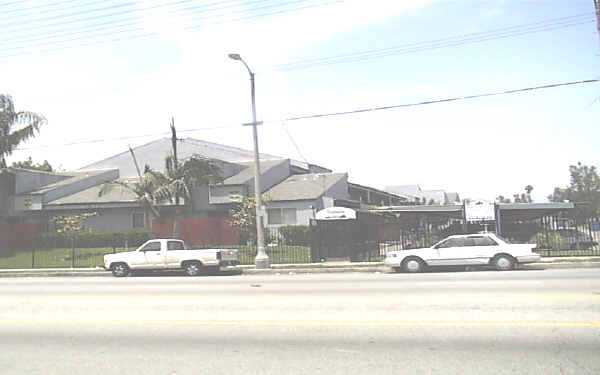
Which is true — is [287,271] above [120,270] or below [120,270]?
below

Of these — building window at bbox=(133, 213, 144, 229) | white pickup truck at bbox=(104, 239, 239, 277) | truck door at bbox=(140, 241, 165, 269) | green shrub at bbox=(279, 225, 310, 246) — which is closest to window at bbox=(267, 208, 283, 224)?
green shrub at bbox=(279, 225, 310, 246)

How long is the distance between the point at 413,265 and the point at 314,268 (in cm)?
439

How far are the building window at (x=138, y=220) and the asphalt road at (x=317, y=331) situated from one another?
21624 millimetres

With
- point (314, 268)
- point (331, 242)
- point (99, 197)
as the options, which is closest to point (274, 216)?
point (331, 242)

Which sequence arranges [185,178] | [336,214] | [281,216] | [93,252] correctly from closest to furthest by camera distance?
[336,214]
[185,178]
[93,252]
[281,216]

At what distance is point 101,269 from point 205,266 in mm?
6196

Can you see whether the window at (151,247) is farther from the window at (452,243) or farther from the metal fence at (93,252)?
the window at (452,243)

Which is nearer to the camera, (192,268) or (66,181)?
(192,268)

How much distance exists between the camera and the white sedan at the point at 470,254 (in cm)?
1762

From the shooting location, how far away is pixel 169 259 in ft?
67.3

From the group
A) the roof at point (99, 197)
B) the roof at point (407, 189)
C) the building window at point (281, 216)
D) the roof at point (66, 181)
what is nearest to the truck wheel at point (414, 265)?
the building window at point (281, 216)

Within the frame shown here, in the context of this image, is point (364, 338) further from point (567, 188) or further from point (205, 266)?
point (567, 188)

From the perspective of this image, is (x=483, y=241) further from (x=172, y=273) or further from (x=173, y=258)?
(x=172, y=273)

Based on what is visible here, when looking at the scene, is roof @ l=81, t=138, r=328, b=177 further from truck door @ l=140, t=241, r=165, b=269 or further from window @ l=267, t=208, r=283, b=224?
truck door @ l=140, t=241, r=165, b=269
